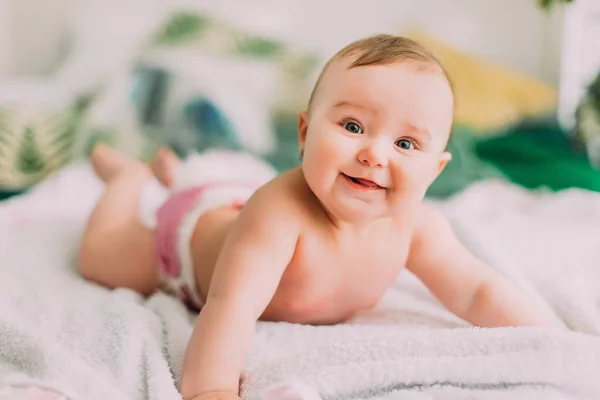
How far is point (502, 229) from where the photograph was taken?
1.34 meters

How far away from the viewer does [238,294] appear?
71cm

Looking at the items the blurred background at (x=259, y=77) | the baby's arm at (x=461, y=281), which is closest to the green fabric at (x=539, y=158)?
the blurred background at (x=259, y=77)

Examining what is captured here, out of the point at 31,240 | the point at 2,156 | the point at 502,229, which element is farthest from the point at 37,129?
the point at 502,229

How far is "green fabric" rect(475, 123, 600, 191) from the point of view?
1625mm

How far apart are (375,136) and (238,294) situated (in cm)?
20

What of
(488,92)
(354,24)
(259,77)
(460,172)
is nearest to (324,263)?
(460,172)

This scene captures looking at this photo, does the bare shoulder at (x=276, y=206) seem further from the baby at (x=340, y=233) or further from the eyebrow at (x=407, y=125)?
the eyebrow at (x=407, y=125)

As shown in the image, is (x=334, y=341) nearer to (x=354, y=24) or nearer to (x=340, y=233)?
(x=340, y=233)

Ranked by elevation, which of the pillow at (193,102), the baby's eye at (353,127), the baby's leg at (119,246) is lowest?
the pillow at (193,102)

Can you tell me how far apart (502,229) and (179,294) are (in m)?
0.66

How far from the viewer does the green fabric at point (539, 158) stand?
5.33 feet

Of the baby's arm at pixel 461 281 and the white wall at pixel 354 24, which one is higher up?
the baby's arm at pixel 461 281

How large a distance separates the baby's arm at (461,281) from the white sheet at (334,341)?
0.04m

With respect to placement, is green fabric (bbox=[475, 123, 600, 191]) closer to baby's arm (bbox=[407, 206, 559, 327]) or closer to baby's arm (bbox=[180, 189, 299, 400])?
baby's arm (bbox=[407, 206, 559, 327])
